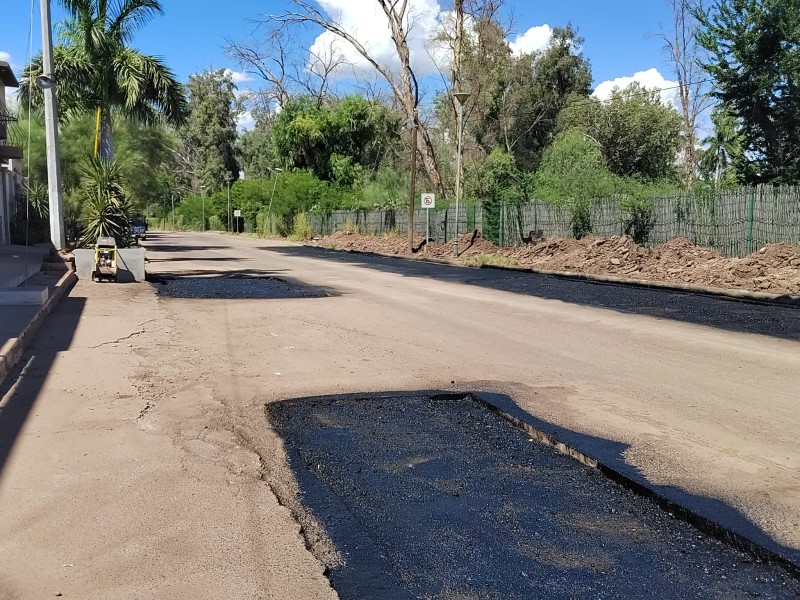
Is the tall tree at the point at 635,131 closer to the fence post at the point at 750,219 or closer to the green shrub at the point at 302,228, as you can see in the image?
the green shrub at the point at 302,228

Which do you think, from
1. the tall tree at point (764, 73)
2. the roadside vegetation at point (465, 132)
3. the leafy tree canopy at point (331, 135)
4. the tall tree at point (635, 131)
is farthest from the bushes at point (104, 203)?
the leafy tree canopy at point (331, 135)

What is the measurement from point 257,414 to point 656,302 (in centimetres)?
1069

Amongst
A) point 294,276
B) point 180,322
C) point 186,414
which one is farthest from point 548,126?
point 186,414

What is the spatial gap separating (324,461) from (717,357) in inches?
227

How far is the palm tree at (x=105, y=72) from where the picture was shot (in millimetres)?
24672

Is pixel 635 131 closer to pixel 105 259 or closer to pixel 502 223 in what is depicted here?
pixel 502 223

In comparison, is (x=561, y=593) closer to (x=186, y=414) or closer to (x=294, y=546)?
(x=294, y=546)

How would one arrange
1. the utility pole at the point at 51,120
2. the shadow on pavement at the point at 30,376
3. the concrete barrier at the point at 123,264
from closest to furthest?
1. the shadow on pavement at the point at 30,376
2. the concrete barrier at the point at 123,264
3. the utility pole at the point at 51,120

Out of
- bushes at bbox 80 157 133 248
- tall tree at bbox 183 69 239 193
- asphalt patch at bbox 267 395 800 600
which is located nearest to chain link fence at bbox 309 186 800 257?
bushes at bbox 80 157 133 248

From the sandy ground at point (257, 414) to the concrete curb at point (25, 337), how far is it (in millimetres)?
204

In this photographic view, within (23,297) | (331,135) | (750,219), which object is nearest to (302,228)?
(331,135)

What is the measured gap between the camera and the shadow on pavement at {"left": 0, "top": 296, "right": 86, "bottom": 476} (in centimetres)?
568

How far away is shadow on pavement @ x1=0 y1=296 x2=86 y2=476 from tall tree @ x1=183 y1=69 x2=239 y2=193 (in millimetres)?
82957

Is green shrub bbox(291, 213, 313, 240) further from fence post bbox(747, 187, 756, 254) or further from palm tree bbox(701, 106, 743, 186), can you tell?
fence post bbox(747, 187, 756, 254)
